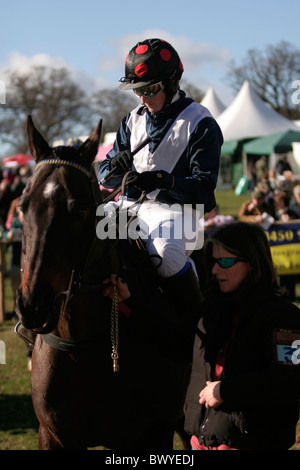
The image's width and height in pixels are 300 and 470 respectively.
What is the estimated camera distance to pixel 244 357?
8.15 ft

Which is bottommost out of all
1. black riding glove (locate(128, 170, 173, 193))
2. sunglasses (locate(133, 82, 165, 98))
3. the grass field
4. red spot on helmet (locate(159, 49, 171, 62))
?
the grass field

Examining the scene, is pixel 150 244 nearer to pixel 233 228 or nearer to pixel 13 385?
pixel 233 228

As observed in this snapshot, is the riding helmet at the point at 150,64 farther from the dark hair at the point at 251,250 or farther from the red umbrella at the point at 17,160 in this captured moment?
the red umbrella at the point at 17,160

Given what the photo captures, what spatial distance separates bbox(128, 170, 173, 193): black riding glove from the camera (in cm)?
305

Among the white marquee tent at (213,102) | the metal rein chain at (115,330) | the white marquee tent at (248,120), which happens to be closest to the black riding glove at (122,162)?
the metal rein chain at (115,330)

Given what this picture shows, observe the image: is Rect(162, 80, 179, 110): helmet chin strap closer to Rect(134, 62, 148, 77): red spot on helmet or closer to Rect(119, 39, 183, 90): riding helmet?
Rect(119, 39, 183, 90): riding helmet

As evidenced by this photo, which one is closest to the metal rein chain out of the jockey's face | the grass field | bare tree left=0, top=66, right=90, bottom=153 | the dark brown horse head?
the dark brown horse head

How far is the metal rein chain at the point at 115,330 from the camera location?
288 cm

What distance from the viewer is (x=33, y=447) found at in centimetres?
541

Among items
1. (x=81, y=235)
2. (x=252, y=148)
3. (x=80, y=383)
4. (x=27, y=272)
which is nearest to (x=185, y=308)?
(x=80, y=383)

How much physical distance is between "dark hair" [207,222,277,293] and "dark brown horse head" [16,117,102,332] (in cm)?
67

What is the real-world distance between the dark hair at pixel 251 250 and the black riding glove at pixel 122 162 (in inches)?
34.7

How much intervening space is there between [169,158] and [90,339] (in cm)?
126

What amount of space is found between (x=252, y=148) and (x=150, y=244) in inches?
977
